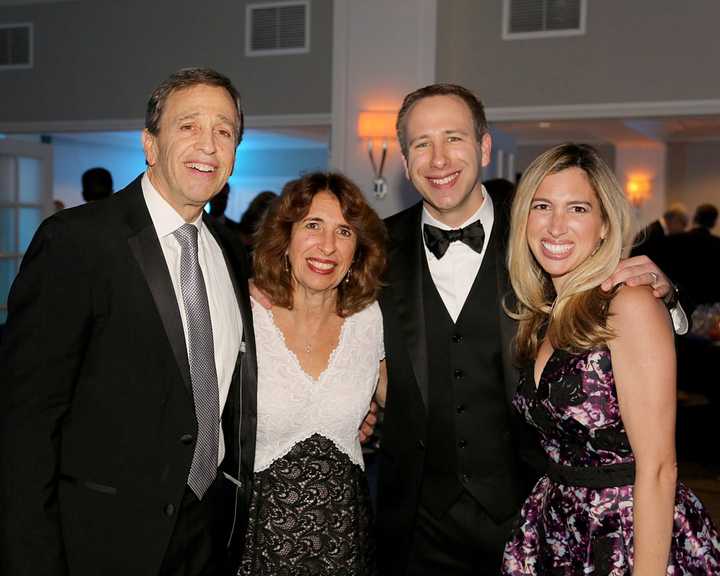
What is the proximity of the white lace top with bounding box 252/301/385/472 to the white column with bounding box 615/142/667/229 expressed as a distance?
1065 cm

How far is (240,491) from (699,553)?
109 cm

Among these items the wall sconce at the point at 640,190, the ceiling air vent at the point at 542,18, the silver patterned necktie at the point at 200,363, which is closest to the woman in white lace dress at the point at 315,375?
the silver patterned necktie at the point at 200,363

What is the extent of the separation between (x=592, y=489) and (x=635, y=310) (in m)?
0.41

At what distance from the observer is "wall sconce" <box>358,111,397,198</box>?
6.85 m

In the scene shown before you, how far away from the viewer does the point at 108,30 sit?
26.2ft

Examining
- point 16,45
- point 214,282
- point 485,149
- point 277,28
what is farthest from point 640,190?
point 214,282

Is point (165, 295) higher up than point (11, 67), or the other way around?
point (11, 67)

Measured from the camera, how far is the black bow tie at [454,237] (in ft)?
7.56

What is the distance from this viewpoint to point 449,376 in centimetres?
226

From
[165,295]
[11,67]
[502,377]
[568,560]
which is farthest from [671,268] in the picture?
[11,67]

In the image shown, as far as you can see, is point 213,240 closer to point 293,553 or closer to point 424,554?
point 293,553

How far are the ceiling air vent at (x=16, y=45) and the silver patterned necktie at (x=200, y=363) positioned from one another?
7638 mm

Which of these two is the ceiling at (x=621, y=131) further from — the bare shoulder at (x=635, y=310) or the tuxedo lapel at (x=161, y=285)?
the tuxedo lapel at (x=161, y=285)

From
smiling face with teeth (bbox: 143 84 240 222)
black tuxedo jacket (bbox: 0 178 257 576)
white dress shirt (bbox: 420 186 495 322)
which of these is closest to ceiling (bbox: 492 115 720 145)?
white dress shirt (bbox: 420 186 495 322)
